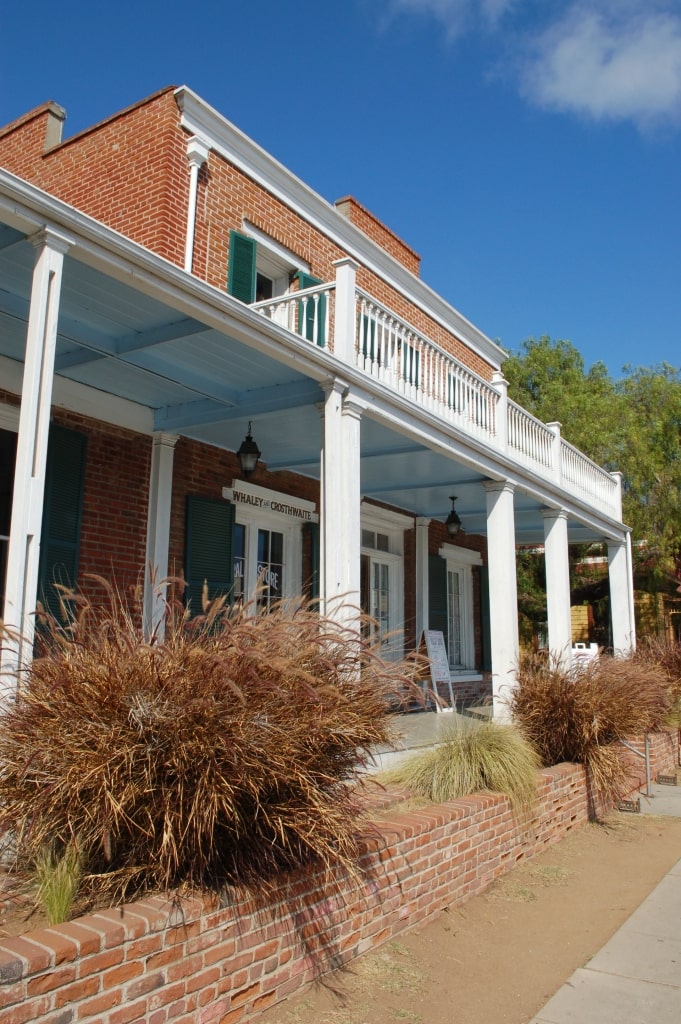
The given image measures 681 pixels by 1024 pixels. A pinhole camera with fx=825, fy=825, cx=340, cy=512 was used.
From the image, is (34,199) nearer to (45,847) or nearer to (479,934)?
(45,847)

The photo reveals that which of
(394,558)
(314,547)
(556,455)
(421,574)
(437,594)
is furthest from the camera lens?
(437,594)

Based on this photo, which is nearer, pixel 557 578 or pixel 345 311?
pixel 345 311

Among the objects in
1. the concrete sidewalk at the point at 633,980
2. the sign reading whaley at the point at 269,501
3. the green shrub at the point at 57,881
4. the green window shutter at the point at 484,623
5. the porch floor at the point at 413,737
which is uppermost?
the sign reading whaley at the point at 269,501

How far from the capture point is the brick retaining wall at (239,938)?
271 centimetres

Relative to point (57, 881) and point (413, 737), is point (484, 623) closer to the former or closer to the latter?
point (413, 737)

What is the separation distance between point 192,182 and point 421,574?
724cm

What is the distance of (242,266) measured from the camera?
10.1 metres

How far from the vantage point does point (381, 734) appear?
4.18 meters

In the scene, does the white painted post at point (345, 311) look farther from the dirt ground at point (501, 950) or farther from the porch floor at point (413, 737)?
the dirt ground at point (501, 950)

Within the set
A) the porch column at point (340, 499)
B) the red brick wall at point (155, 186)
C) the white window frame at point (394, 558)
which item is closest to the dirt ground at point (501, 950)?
the porch column at point (340, 499)

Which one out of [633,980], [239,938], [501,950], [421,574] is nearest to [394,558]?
[421,574]

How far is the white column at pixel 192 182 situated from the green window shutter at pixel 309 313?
1433 millimetres

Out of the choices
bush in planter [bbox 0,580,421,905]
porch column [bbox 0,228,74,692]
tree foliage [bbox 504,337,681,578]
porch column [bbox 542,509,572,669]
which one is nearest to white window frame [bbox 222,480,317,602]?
porch column [bbox 542,509,572,669]

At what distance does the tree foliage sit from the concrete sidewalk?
15.5 m
